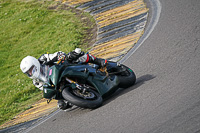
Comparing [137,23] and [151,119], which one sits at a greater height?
[151,119]

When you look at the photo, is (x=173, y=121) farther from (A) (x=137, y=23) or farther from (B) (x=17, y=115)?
(A) (x=137, y=23)

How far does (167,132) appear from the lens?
4.18m

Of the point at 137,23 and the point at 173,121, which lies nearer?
the point at 173,121

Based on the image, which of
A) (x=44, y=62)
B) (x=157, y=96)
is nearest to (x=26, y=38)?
(x=44, y=62)

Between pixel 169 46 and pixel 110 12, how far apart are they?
486cm

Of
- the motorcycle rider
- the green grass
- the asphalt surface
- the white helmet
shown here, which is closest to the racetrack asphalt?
the asphalt surface

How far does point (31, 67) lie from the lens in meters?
5.98

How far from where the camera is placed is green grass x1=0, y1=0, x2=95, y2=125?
959cm

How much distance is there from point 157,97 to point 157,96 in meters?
0.05

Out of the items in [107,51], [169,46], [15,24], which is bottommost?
[15,24]

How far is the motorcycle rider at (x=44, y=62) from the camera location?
6.00 meters

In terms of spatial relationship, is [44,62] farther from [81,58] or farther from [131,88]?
[131,88]

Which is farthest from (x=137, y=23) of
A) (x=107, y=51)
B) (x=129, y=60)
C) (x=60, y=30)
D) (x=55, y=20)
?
(x=55, y=20)

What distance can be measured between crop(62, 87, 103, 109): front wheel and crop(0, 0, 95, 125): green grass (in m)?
3.12
